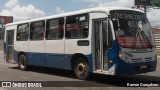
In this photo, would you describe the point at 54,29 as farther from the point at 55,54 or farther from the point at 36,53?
the point at 36,53

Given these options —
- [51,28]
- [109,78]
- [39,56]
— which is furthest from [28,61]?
[109,78]

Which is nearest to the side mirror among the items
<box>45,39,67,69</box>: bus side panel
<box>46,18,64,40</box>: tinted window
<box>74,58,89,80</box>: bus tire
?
<box>74,58,89,80</box>: bus tire

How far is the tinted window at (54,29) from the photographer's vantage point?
1622 centimetres

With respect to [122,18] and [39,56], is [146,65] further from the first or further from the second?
[39,56]

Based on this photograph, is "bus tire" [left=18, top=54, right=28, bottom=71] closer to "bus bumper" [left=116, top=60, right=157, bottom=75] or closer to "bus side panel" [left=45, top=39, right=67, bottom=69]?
"bus side panel" [left=45, top=39, right=67, bottom=69]

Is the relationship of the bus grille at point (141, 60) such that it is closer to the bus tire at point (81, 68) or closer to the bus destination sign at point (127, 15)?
the bus destination sign at point (127, 15)

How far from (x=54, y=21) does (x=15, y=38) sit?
4.58 m

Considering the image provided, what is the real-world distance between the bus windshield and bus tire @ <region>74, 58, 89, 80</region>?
6.94 ft

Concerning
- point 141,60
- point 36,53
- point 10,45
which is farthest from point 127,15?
point 10,45

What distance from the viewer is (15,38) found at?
20656 mm

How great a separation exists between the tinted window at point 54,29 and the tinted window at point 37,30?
0.53m

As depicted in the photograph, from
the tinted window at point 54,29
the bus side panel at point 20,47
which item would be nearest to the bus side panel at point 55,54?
the tinted window at point 54,29

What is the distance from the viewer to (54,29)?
54.9 feet

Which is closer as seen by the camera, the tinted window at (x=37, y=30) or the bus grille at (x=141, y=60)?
the bus grille at (x=141, y=60)
